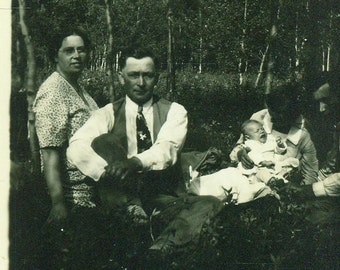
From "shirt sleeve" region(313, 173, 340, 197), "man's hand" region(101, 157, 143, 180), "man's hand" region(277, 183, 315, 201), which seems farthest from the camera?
"shirt sleeve" region(313, 173, 340, 197)

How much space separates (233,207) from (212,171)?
0.26 meters

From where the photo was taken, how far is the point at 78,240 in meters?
2.23

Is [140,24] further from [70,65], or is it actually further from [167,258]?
[167,258]

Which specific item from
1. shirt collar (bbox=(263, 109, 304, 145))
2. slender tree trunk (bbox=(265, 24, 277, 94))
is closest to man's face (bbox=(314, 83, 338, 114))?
shirt collar (bbox=(263, 109, 304, 145))

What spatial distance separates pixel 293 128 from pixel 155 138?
872mm

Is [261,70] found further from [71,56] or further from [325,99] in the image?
[71,56]

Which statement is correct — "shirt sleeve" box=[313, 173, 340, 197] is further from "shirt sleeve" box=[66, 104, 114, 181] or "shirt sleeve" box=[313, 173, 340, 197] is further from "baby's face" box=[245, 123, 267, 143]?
"shirt sleeve" box=[66, 104, 114, 181]

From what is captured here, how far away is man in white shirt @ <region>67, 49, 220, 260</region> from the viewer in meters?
2.29

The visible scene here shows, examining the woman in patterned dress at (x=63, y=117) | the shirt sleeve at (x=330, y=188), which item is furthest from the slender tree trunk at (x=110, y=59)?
the shirt sleeve at (x=330, y=188)

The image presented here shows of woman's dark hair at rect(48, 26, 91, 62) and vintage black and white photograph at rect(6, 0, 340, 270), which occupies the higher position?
woman's dark hair at rect(48, 26, 91, 62)

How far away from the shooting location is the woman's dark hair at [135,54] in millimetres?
2432

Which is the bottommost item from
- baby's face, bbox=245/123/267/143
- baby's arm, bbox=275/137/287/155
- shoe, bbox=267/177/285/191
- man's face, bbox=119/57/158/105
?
shoe, bbox=267/177/285/191

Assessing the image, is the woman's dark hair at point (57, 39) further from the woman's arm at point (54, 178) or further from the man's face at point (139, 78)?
the woman's arm at point (54, 178)

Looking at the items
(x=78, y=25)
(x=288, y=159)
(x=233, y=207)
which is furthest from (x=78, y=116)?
(x=288, y=159)
